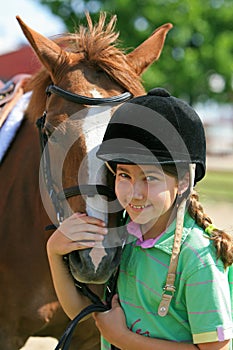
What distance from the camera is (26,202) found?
11.1ft

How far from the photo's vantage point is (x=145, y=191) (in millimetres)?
2070

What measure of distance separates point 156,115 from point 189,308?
2.20 ft

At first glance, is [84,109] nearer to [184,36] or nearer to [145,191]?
[145,191]

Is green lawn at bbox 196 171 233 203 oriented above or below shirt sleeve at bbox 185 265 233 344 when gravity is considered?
below

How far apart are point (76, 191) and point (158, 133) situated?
521 mm

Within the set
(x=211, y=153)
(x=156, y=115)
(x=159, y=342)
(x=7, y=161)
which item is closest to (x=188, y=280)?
(x=159, y=342)

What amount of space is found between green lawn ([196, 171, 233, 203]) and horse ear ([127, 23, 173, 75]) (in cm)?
829

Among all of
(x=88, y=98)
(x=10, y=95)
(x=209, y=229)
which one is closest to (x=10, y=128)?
(x=10, y=95)

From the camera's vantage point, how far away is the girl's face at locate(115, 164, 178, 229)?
6.79ft

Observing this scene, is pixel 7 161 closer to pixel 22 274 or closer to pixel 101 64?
pixel 22 274

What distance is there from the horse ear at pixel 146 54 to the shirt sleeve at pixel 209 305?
52.3 inches

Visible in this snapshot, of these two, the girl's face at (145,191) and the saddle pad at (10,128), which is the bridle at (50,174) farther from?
the saddle pad at (10,128)

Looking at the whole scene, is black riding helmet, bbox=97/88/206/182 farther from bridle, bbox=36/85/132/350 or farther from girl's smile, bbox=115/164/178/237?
bridle, bbox=36/85/132/350

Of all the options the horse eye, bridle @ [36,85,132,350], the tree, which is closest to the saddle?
bridle @ [36,85,132,350]
